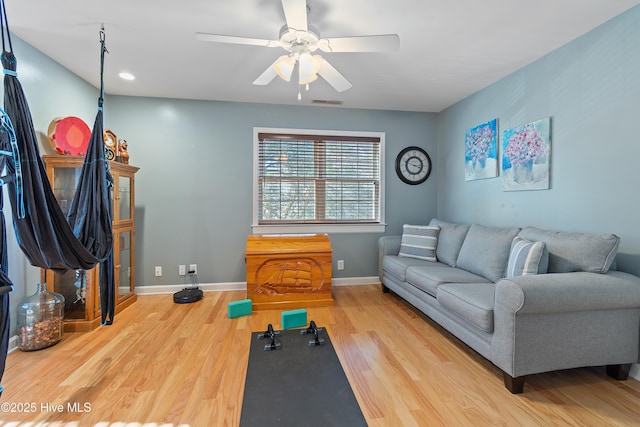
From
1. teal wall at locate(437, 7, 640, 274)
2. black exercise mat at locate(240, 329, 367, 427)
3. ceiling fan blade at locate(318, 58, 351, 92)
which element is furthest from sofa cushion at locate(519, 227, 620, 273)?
ceiling fan blade at locate(318, 58, 351, 92)

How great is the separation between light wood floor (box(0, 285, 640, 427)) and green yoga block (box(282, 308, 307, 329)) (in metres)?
0.26

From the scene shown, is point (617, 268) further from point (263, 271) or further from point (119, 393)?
point (119, 393)

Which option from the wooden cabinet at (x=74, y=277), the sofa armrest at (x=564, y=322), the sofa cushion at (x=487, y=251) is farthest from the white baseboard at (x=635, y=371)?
the wooden cabinet at (x=74, y=277)

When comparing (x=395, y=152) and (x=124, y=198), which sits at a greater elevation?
(x=395, y=152)

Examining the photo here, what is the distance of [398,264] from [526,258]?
135 cm

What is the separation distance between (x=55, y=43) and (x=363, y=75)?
2705 mm

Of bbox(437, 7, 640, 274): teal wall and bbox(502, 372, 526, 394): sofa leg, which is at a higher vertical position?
bbox(437, 7, 640, 274): teal wall

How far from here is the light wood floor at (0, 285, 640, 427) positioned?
164 centimetres

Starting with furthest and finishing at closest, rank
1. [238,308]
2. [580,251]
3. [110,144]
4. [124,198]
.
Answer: [124,198], [110,144], [238,308], [580,251]

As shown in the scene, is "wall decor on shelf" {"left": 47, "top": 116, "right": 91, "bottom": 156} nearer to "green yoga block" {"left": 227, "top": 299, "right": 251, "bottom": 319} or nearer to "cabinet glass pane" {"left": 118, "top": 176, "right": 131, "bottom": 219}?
"cabinet glass pane" {"left": 118, "top": 176, "right": 131, "bottom": 219}

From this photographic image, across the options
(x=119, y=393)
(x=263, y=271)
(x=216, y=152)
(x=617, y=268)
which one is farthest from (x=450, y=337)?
(x=216, y=152)

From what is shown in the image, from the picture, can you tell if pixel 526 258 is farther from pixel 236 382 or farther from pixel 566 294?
pixel 236 382

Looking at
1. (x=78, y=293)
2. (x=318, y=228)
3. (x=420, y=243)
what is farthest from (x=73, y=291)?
(x=420, y=243)

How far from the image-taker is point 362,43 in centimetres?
194
